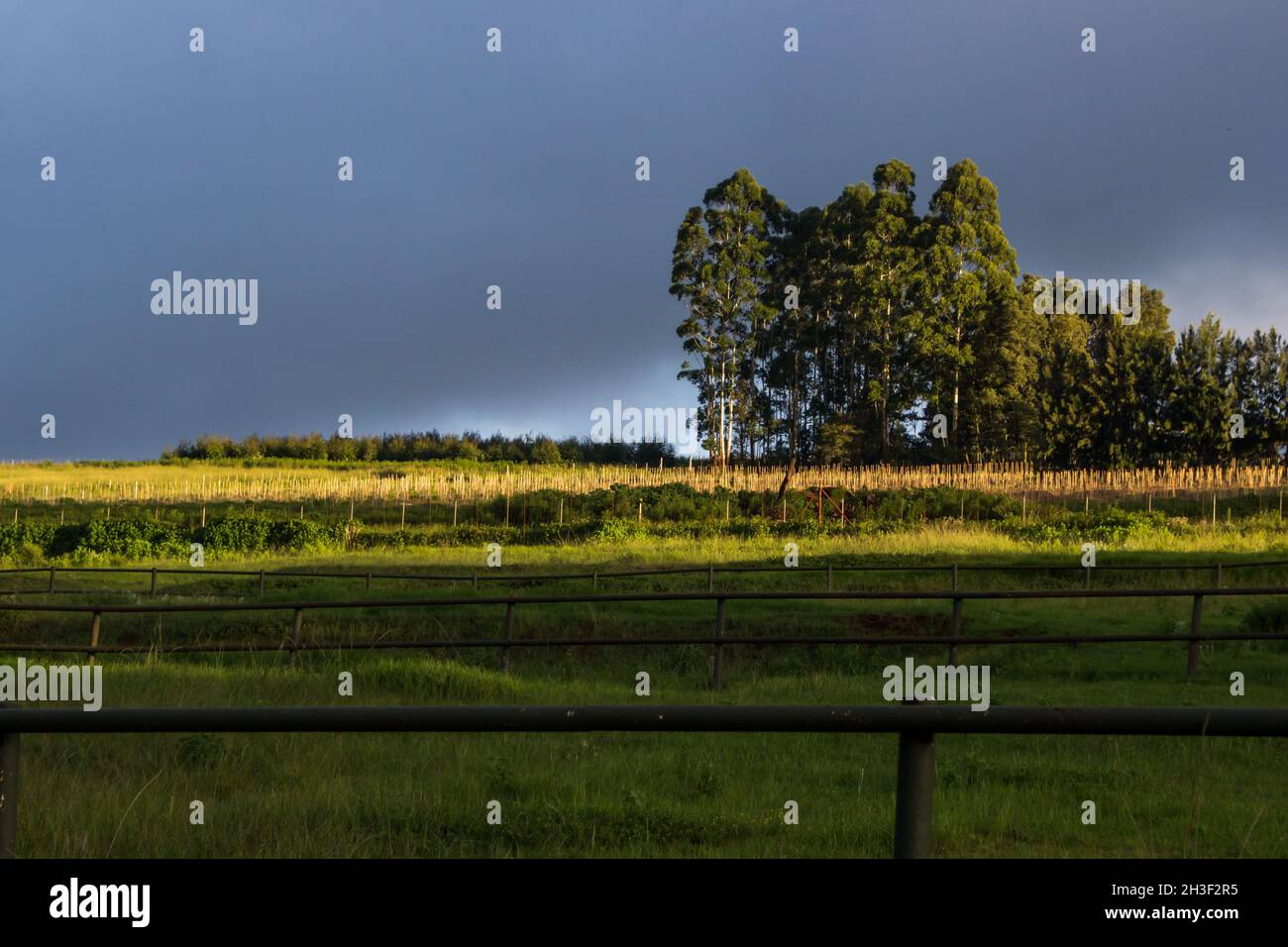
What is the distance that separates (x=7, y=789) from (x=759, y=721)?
187cm

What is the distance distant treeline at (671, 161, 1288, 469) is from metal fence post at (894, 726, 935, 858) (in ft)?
159

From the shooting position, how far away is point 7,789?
2.76 m

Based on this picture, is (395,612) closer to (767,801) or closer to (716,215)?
(767,801)

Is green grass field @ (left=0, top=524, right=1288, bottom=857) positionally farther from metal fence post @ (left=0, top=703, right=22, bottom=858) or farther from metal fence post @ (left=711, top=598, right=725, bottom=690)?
metal fence post @ (left=0, top=703, right=22, bottom=858)

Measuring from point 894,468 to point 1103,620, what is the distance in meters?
32.6

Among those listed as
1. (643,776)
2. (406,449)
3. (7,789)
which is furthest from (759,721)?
(406,449)

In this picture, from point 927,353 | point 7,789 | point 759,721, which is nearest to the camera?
point 759,721

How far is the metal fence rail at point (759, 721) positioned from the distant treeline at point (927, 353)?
48.6 m

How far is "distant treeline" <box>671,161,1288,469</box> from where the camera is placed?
51000 mm

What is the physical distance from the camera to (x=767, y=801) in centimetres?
666

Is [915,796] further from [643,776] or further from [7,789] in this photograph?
[643,776]

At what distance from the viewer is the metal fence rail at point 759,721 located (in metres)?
2.38

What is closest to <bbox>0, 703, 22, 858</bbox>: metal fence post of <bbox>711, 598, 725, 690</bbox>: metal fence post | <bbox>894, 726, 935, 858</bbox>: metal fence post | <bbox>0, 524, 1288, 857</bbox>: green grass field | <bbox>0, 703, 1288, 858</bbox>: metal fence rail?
<bbox>0, 703, 1288, 858</bbox>: metal fence rail
